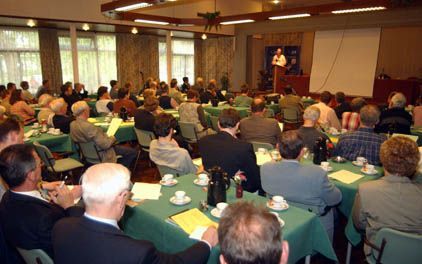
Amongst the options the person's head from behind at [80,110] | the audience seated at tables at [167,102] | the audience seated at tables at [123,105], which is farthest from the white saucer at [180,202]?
the audience seated at tables at [167,102]

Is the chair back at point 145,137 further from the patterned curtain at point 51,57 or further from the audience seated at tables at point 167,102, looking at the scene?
the patterned curtain at point 51,57

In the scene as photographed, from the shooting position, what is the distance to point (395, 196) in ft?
7.18

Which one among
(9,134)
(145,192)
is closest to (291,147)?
(145,192)

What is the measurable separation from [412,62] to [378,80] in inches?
118

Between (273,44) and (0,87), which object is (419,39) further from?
(0,87)

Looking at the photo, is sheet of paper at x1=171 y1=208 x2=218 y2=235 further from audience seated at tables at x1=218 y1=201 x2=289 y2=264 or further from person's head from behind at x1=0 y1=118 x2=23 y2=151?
person's head from behind at x1=0 y1=118 x2=23 y2=151

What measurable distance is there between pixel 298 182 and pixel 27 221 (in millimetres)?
1820

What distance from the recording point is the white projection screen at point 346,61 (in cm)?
1092

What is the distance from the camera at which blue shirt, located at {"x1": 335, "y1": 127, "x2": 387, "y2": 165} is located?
3496 millimetres

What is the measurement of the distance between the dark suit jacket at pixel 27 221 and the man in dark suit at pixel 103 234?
31cm

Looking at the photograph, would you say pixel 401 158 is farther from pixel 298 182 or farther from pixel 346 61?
pixel 346 61

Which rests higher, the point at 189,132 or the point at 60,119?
the point at 60,119

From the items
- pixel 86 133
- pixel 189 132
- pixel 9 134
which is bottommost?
pixel 189 132

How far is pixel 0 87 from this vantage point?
27.6 ft
